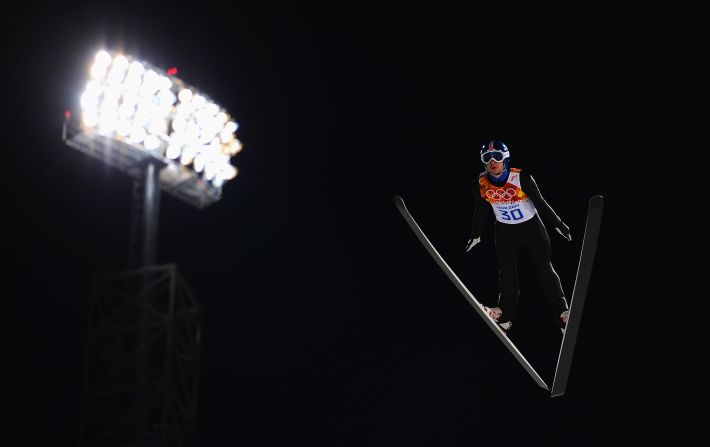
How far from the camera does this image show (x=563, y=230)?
6398 mm

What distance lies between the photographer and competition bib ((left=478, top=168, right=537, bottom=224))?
657 cm

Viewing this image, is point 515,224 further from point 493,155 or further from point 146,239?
point 146,239

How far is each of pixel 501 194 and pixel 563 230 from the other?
599 mm

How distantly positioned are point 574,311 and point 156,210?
15.9 m

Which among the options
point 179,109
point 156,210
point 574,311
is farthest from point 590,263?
point 179,109

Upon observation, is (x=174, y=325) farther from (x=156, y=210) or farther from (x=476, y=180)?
(x=476, y=180)

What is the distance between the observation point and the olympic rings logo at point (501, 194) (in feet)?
21.6

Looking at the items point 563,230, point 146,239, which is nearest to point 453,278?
point 563,230

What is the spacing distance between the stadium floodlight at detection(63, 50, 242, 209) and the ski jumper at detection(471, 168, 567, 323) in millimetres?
15842

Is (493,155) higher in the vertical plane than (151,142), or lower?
lower

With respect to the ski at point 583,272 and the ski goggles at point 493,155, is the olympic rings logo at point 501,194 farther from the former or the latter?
the ski at point 583,272

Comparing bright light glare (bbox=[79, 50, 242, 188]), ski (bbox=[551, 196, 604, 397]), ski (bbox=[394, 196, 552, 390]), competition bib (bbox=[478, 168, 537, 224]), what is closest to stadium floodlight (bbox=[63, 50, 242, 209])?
bright light glare (bbox=[79, 50, 242, 188])

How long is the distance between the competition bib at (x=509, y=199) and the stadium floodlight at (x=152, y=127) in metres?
16.0

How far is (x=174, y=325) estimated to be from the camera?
1798 centimetres
